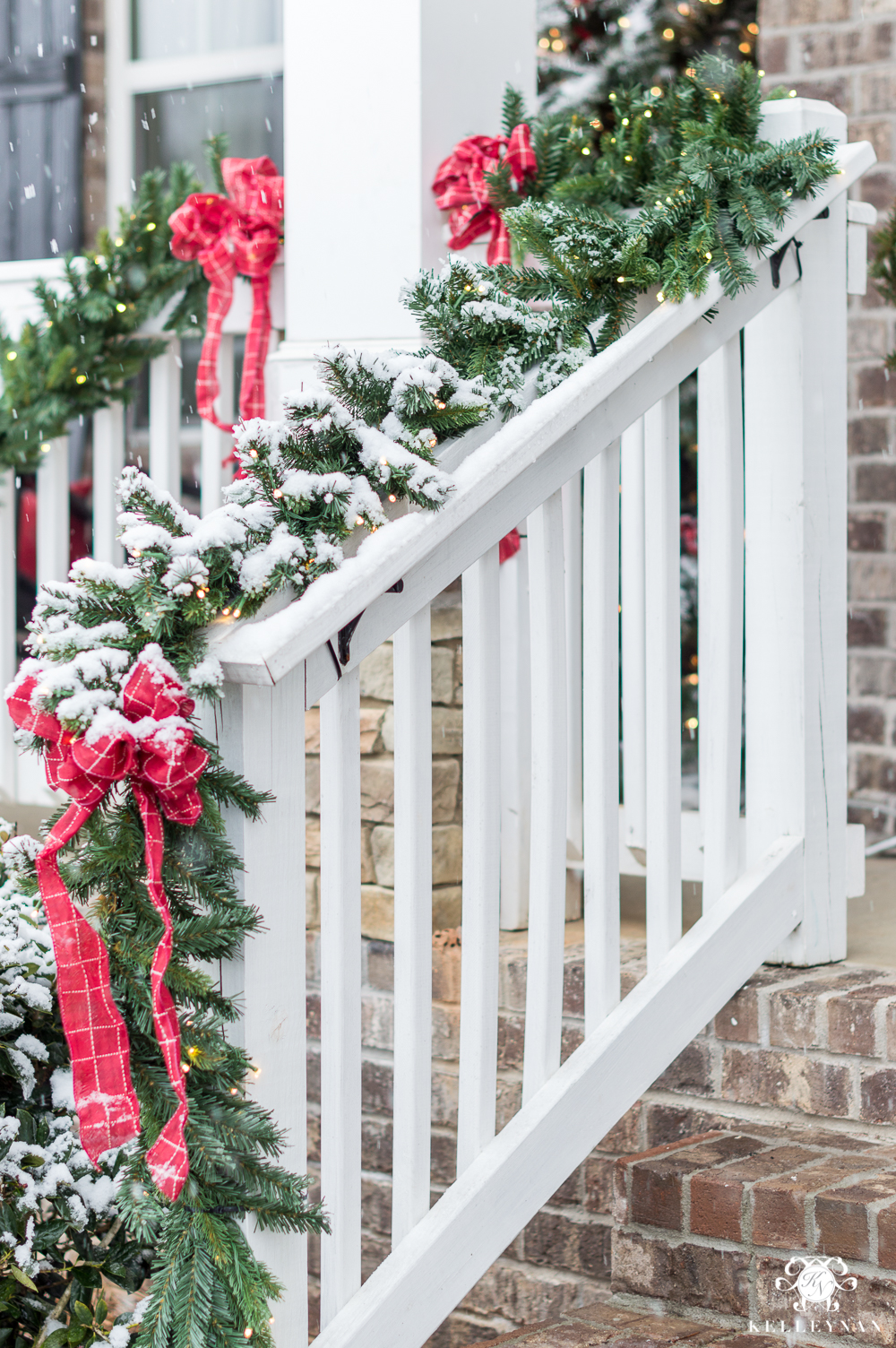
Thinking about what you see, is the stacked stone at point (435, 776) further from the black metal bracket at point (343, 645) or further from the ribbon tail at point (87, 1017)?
the ribbon tail at point (87, 1017)

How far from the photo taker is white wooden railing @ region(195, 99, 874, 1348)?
1.38 metres

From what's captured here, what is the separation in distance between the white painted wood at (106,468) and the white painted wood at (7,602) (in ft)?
0.70

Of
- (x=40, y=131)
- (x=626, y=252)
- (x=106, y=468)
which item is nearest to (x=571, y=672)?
(x=626, y=252)

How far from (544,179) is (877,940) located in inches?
54.8

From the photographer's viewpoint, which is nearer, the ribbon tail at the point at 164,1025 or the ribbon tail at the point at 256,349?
the ribbon tail at the point at 164,1025

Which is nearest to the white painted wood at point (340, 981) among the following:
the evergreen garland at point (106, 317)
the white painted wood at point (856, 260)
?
the white painted wood at point (856, 260)

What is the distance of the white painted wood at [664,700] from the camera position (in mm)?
1844

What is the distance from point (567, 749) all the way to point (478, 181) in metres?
0.97

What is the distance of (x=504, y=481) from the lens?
1517 millimetres

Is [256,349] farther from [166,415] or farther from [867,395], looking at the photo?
[867,395]

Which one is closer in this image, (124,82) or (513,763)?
(513,763)

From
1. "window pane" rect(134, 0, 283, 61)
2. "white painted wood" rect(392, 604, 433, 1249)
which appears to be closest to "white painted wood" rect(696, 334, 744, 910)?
"white painted wood" rect(392, 604, 433, 1249)

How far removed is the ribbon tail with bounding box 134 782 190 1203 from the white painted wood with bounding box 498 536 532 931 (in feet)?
3.58

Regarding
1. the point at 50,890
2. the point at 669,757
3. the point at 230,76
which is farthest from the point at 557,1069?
the point at 230,76
